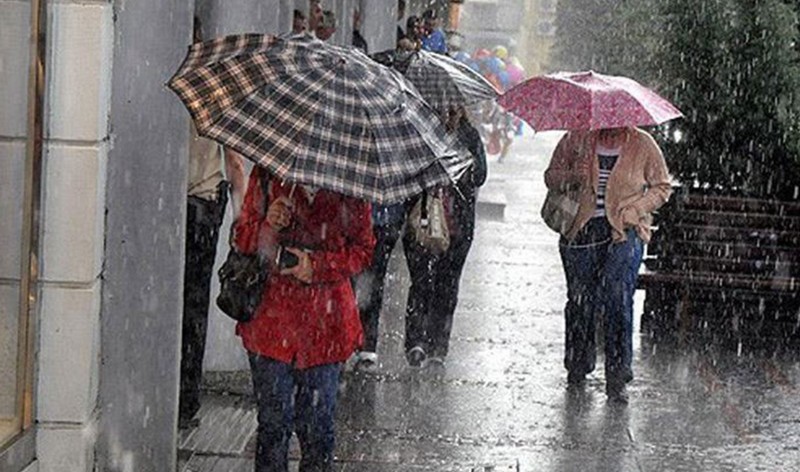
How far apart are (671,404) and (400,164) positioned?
180 inches

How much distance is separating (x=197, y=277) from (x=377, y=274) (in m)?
2.16

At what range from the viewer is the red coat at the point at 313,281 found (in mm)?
6906

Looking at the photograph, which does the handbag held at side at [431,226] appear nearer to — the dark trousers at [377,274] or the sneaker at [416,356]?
the dark trousers at [377,274]

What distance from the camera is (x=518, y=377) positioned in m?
11.5

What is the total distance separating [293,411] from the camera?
7.13m

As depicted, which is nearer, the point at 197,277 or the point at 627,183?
the point at 197,277

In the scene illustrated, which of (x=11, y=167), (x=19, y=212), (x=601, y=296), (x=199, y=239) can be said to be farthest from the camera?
(x=601, y=296)

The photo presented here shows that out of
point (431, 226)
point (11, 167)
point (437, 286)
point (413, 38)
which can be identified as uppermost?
point (413, 38)

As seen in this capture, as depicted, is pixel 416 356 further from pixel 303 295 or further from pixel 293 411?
pixel 303 295

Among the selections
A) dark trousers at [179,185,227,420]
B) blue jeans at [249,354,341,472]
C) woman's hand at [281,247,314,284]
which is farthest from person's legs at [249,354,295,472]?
dark trousers at [179,185,227,420]

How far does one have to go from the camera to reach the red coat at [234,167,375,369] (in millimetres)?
6906

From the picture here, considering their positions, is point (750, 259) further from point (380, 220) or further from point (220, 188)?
point (220, 188)

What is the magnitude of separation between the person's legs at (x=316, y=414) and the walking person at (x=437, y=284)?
4.33 metres

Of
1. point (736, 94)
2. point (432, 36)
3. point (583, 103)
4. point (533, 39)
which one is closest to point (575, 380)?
point (583, 103)
